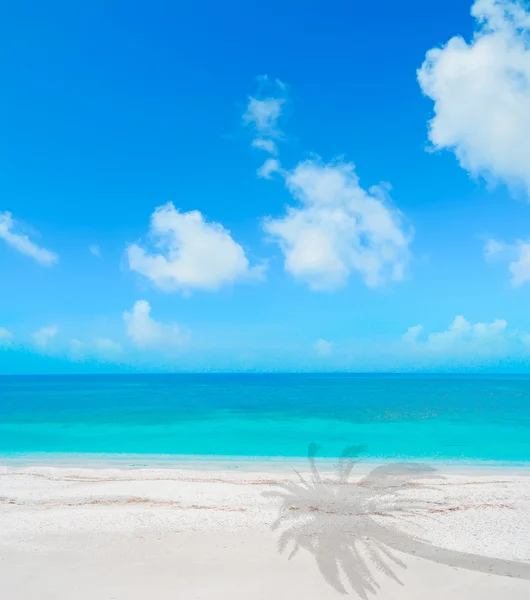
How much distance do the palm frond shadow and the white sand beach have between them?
4 centimetres

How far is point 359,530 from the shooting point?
10.9 metres

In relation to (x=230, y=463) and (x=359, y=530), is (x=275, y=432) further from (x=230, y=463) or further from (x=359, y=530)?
(x=359, y=530)

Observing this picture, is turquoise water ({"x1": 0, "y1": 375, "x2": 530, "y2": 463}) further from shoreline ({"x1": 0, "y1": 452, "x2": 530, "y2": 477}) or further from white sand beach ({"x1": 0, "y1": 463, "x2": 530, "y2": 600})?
white sand beach ({"x1": 0, "y1": 463, "x2": 530, "y2": 600})

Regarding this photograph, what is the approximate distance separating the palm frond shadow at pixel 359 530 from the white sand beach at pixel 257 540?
4 centimetres

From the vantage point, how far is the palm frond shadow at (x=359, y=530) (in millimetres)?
8836

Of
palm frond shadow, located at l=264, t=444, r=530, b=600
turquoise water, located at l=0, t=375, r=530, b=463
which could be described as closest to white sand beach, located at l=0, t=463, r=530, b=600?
palm frond shadow, located at l=264, t=444, r=530, b=600

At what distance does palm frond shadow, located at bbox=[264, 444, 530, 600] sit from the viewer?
348 inches

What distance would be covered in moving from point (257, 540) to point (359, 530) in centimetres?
246

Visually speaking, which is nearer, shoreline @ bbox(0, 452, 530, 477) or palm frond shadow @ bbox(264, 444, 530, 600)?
palm frond shadow @ bbox(264, 444, 530, 600)

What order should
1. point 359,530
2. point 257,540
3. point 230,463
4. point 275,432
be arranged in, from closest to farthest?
point 257,540 < point 359,530 < point 230,463 < point 275,432

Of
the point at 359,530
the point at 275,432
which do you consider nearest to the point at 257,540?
the point at 359,530

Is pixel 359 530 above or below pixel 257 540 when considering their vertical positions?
above

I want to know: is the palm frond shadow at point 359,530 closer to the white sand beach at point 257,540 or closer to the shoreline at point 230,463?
the white sand beach at point 257,540

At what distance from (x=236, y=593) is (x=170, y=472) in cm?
1059
